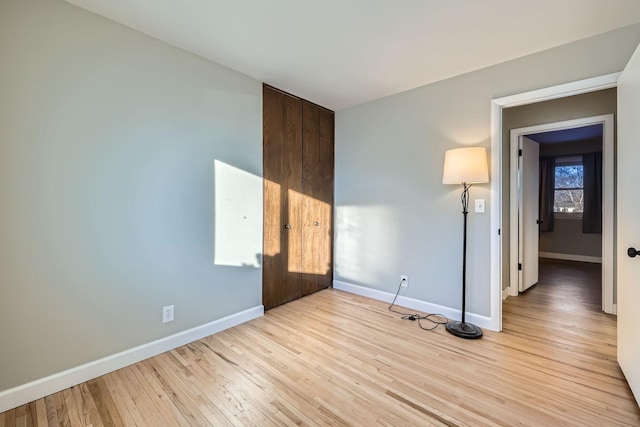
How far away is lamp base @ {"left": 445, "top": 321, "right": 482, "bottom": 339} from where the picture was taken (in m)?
2.43

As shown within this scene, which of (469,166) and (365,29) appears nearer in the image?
(365,29)

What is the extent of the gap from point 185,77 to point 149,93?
344 mm

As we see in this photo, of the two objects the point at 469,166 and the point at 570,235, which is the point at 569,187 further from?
the point at 469,166

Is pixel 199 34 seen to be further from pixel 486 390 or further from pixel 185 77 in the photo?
pixel 486 390

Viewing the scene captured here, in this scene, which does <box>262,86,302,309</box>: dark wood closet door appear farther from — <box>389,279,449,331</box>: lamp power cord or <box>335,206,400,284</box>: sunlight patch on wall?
<box>389,279,449,331</box>: lamp power cord

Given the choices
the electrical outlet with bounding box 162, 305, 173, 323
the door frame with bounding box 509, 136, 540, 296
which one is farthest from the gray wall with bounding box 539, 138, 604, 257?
the electrical outlet with bounding box 162, 305, 173, 323

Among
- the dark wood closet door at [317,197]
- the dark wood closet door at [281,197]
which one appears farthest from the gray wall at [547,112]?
the dark wood closet door at [281,197]

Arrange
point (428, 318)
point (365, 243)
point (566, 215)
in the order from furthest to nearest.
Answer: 1. point (566, 215)
2. point (365, 243)
3. point (428, 318)

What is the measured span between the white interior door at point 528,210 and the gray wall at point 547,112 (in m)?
0.28

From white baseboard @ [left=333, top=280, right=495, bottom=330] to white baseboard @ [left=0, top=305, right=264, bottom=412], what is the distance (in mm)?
1545

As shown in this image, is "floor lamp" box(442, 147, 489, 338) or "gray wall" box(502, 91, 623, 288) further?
"gray wall" box(502, 91, 623, 288)

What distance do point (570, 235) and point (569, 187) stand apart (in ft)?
3.36

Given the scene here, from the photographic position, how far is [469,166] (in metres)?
2.41

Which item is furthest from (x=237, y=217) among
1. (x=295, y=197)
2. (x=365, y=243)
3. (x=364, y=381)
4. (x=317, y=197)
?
(x=364, y=381)
